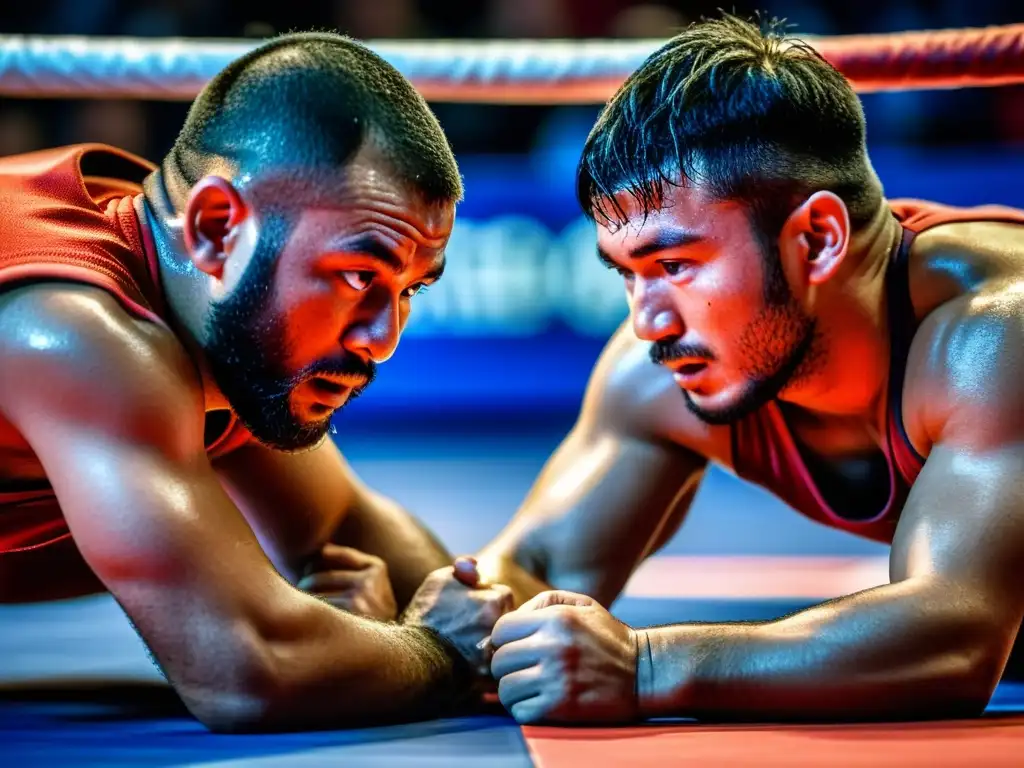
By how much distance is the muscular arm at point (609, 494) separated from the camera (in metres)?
2.67

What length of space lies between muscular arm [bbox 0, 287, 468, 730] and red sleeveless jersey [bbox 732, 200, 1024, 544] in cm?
94

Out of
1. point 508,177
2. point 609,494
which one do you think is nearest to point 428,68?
point 609,494

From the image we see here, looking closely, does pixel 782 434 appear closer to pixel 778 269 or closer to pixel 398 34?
pixel 778 269

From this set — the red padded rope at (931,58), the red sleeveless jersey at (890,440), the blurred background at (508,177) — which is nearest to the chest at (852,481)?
the red sleeveless jersey at (890,440)

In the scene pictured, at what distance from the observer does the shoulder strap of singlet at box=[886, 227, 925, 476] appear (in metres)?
2.36

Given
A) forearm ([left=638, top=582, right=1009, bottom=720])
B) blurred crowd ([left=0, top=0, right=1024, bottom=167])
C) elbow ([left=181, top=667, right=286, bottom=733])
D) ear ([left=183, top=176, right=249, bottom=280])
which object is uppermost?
blurred crowd ([left=0, top=0, right=1024, bottom=167])

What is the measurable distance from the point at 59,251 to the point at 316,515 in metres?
0.90

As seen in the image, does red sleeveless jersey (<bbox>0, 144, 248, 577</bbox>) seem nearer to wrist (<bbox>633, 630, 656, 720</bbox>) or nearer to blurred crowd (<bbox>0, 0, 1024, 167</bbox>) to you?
wrist (<bbox>633, 630, 656, 720</bbox>)

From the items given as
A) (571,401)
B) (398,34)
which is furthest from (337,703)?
(398,34)

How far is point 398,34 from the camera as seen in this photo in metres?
7.20

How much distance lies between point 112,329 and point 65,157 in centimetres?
53

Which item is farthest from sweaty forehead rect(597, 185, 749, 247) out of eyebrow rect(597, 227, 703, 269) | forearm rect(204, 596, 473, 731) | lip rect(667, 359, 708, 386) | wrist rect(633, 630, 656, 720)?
forearm rect(204, 596, 473, 731)

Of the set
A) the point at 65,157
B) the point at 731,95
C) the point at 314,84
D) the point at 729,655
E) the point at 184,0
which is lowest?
the point at 729,655

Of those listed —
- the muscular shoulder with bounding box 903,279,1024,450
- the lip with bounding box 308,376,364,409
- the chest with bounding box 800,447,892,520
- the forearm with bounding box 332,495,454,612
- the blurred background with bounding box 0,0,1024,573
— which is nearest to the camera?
the muscular shoulder with bounding box 903,279,1024,450
